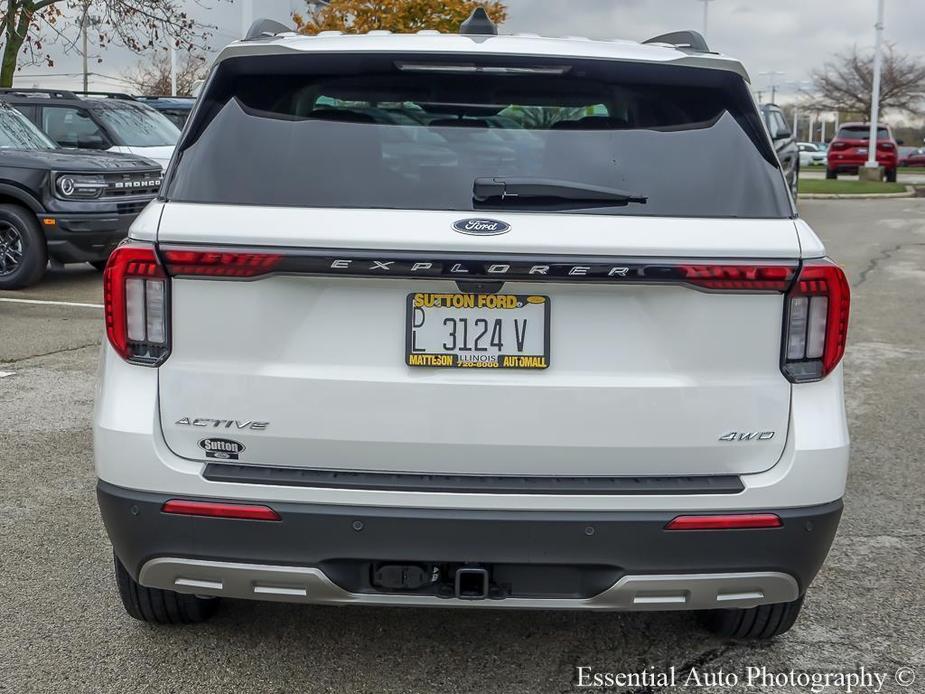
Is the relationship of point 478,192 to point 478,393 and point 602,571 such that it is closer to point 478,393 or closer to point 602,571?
point 478,393

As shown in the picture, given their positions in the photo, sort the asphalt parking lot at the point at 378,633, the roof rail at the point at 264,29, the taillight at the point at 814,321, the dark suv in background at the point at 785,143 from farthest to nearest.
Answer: the dark suv in background at the point at 785,143
the roof rail at the point at 264,29
the asphalt parking lot at the point at 378,633
the taillight at the point at 814,321

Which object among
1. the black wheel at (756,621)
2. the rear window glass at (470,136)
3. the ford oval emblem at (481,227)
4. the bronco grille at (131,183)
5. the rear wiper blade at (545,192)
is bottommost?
the black wheel at (756,621)

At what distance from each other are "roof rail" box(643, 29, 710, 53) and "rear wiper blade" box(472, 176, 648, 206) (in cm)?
99

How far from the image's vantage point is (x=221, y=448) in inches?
110

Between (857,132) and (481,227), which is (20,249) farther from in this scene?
(857,132)

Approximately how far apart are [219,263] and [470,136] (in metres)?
0.74

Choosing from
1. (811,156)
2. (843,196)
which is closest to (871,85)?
(811,156)

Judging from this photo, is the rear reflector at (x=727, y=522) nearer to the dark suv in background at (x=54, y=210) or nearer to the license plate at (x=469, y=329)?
the license plate at (x=469, y=329)

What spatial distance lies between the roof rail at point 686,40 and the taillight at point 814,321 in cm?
109

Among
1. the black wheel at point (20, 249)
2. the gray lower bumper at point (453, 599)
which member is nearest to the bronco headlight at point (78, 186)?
the black wheel at point (20, 249)

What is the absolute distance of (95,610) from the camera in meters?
3.67

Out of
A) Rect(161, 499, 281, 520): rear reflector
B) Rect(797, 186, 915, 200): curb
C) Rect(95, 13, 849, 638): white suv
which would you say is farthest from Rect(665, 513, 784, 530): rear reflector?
Rect(797, 186, 915, 200): curb

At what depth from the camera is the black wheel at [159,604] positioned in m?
3.32

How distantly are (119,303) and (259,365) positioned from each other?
1.33 ft
